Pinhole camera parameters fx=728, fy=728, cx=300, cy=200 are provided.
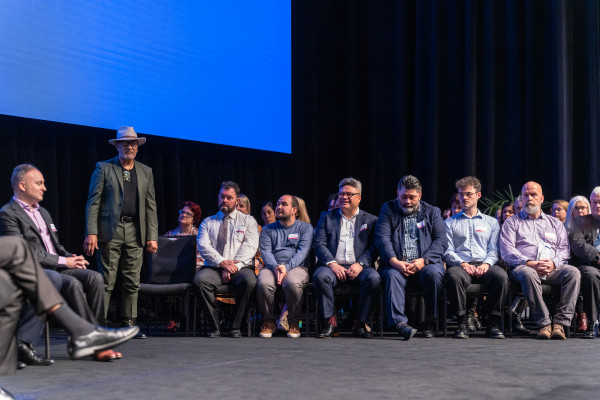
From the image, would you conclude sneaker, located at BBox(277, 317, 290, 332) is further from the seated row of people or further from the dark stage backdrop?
the dark stage backdrop

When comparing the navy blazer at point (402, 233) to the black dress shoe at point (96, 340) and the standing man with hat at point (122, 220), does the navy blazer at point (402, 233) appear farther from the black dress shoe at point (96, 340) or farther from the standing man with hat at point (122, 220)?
the black dress shoe at point (96, 340)

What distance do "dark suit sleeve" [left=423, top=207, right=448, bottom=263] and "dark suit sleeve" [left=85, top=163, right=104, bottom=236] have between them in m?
2.42

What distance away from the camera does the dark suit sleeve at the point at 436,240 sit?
17.7 ft

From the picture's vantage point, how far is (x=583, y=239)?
17.9ft

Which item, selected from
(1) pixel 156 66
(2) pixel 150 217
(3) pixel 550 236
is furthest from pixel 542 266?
(1) pixel 156 66

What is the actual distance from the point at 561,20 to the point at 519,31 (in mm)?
464

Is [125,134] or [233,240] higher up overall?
[125,134]

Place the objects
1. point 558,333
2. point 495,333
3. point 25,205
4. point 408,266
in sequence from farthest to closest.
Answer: point 408,266, point 495,333, point 558,333, point 25,205

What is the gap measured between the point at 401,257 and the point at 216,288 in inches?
55.8

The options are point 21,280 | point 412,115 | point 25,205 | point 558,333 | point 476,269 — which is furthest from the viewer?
point 412,115

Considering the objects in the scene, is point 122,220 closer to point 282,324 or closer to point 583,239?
point 282,324

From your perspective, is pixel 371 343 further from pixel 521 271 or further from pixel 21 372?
pixel 21 372

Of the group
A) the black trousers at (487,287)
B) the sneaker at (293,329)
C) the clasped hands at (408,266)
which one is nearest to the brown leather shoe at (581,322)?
the black trousers at (487,287)

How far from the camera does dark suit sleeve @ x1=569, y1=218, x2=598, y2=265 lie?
5367 mm
